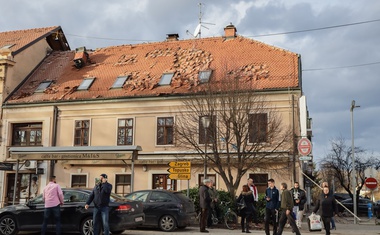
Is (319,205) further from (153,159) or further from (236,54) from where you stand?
(236,54)

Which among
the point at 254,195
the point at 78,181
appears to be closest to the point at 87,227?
the point at 254,195

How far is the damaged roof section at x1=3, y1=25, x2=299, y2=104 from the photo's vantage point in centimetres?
2589

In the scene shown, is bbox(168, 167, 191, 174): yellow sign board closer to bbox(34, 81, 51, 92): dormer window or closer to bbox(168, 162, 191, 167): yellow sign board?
bbox(168, 162, 191, 167): yellow sign board

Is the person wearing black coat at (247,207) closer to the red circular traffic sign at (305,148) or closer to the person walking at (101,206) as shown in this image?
the red circular traffic sign at (305,148)

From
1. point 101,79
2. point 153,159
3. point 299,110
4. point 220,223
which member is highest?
point 101,79

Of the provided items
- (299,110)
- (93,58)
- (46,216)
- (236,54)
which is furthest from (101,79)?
(46,216)

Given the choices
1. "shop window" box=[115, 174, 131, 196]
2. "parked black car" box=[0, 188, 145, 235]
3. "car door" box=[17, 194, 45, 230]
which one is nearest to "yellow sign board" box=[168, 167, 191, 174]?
"parked black car" box=[0, 188, 145, 235]

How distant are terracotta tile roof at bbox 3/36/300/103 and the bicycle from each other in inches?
322

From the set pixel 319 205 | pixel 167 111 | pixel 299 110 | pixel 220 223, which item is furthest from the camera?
pixel 167 111

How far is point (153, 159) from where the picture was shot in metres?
25.6

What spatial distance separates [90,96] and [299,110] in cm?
1284

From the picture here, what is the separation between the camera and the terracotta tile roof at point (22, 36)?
32056 millimetres

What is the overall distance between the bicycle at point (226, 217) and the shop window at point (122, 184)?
9.40 m

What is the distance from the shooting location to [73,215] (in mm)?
13477
